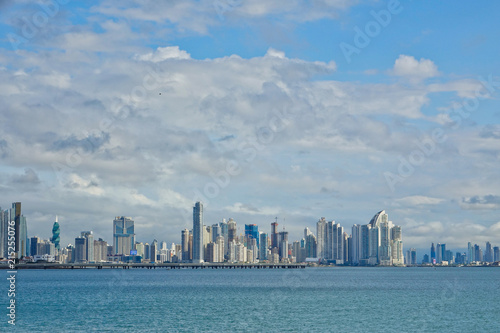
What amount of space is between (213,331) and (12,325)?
2298 cm

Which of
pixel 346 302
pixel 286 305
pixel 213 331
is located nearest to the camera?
pixel 213 331

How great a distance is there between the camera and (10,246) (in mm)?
75688

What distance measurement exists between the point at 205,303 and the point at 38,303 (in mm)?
26471

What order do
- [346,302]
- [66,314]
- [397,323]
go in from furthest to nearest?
[346,302], [66,314], [397,323]

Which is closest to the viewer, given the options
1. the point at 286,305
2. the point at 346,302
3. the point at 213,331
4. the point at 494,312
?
the point at 213,331

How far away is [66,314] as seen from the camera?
264 feet

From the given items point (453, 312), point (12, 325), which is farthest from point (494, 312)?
point (12, 325)

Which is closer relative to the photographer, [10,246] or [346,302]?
[10,246]

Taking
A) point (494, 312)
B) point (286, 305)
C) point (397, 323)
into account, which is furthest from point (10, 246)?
point (494, 312)

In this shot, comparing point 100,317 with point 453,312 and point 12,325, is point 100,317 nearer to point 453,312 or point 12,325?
point 12,325

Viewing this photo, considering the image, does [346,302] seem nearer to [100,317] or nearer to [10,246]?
[100,317]

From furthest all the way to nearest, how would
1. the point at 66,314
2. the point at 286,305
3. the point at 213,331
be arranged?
the point at 286,305 → the point at 66,314 → the point at 213,331

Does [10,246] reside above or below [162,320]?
above

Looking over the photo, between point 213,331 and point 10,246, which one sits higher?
point 10,246
